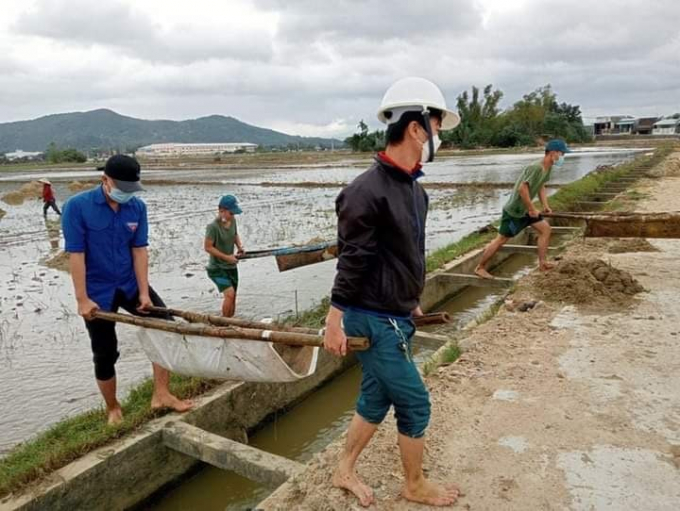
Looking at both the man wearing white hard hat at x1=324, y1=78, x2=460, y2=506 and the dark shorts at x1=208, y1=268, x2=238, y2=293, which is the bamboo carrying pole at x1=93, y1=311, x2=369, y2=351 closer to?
the man wearing white hard hat at x1=324, y1=78, x2=460, y2=506

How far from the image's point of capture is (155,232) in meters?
12.4

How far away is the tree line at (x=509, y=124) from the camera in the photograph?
201ft

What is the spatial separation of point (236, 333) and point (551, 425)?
6.15 feet

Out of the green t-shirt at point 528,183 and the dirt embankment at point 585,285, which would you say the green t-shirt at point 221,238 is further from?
the green t-shirt at point 528,183

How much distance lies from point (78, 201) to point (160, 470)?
1707mm

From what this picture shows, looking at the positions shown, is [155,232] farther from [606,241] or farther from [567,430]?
[567,430]

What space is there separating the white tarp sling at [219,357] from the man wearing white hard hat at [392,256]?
0.51 meters

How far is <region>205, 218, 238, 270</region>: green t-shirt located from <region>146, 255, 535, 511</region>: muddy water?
5.71 ft

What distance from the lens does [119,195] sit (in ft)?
10.1

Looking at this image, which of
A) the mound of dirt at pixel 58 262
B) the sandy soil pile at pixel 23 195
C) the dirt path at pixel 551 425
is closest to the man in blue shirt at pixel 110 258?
the dirt path at pixel 551 425

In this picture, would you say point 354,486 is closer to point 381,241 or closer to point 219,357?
point 219,357

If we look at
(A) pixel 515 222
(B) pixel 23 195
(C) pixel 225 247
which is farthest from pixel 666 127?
(C) pixel 225 247

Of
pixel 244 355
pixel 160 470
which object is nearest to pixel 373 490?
pixel 244 355

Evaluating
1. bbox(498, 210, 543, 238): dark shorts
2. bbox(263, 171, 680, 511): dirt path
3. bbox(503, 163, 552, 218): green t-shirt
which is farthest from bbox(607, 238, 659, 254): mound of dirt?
bbox(263, 171, 680, 511): dirt path
